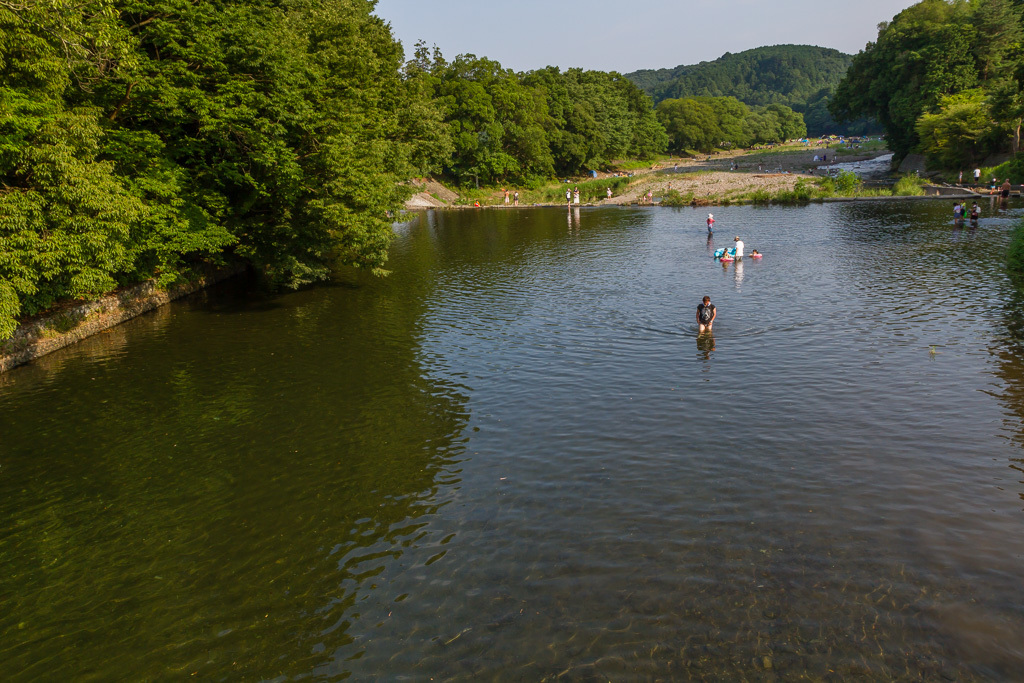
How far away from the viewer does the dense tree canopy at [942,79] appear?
80625 mm

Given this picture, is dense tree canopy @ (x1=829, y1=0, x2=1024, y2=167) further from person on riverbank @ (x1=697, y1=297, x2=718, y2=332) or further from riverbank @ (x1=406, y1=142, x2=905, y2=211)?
person on riverbank @ (x1=697, y1=297, x2=718, y2=332)

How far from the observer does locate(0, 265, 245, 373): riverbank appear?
2667 centimetres

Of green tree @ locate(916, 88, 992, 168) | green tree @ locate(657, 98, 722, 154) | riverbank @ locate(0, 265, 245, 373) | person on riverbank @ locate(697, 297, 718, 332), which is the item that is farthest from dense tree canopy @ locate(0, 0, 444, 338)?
green tree @ locate(657, 98, 722, 154)

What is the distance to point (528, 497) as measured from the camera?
1577 cm

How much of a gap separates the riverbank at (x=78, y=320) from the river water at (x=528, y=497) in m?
0.92

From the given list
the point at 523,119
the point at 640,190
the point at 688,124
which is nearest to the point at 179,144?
the point at 640,190

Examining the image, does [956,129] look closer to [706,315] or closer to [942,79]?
[942,79]

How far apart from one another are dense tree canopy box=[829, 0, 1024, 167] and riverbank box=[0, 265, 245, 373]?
8054cm

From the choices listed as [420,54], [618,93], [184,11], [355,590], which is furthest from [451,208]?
[355,590]

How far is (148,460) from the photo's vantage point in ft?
60.5

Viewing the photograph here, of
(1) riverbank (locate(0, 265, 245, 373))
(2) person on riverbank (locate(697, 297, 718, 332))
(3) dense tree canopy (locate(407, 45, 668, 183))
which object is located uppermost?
(3) dense tree canopy (locate(407, 45, 668, 183))

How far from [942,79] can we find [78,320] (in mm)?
114564

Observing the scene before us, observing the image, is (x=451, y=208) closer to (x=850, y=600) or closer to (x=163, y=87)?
(x=163, y=87)

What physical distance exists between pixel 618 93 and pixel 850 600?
16240 centimetres
